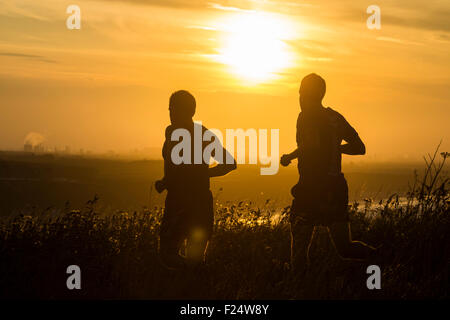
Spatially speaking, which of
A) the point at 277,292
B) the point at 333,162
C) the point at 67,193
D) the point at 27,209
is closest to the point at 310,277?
the point at 277,292

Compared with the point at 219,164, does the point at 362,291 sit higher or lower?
lower

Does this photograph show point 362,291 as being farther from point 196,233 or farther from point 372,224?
point 372,224

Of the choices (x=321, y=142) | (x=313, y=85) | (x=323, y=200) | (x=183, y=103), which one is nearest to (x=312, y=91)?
(x=313, y=85)

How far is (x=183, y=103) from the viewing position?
7.01m

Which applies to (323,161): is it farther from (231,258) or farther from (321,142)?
(231,258)

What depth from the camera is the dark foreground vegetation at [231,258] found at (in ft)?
24.7

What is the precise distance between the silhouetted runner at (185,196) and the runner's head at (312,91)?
1.21 m

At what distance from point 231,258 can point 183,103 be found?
256cm

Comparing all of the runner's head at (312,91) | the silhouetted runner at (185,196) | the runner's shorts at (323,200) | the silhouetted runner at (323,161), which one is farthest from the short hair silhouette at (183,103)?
the runner's shorts at (323,200)

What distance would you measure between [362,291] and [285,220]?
296 centimetres

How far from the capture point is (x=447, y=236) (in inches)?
383

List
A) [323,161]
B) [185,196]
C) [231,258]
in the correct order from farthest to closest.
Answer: [231,258], [323,161], [185,196]

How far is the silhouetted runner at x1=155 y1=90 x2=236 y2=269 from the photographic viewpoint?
23.0 ft
